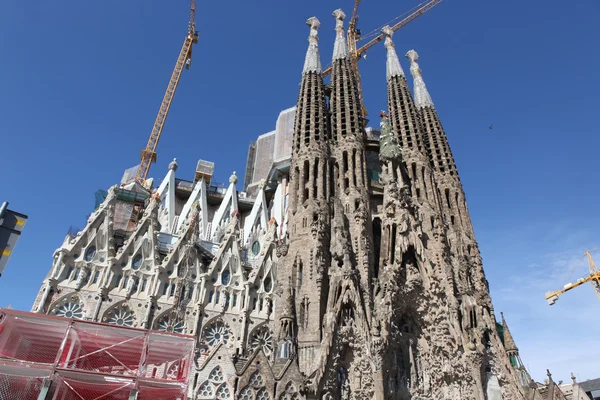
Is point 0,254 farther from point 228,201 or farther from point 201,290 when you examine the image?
point 228,201

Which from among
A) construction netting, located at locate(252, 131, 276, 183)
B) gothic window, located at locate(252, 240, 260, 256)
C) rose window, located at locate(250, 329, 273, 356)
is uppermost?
construction netting, located at locate(252, 131, 276, 183)

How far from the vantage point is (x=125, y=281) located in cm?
2428

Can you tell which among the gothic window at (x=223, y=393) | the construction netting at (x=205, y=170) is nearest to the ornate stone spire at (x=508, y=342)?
the gothic window at (x=223, y=393)

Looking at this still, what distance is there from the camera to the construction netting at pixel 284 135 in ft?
131

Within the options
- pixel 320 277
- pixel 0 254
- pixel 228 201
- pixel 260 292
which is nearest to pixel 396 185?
pixel 320 277

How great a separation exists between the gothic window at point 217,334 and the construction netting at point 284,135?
18.7 m

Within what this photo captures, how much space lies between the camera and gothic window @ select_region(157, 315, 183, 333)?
23.4m

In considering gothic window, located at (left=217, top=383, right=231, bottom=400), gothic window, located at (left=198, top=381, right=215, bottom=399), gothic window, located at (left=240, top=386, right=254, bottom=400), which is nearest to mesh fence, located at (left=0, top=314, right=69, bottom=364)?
gothic window, located at (left=198, top=381, right=215, bottom=399)

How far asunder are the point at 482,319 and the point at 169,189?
2587 centimetres

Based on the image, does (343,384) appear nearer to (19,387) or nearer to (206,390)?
(206,390)

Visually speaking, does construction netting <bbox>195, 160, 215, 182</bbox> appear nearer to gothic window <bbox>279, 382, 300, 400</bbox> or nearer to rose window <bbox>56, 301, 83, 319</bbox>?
rose window <bbox>56, 301, 83, 319</bbox>

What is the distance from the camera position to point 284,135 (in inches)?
1634

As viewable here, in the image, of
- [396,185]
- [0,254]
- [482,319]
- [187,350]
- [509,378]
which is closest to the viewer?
[0,254]

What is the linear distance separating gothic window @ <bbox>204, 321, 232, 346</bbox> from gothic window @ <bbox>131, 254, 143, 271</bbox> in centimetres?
555
